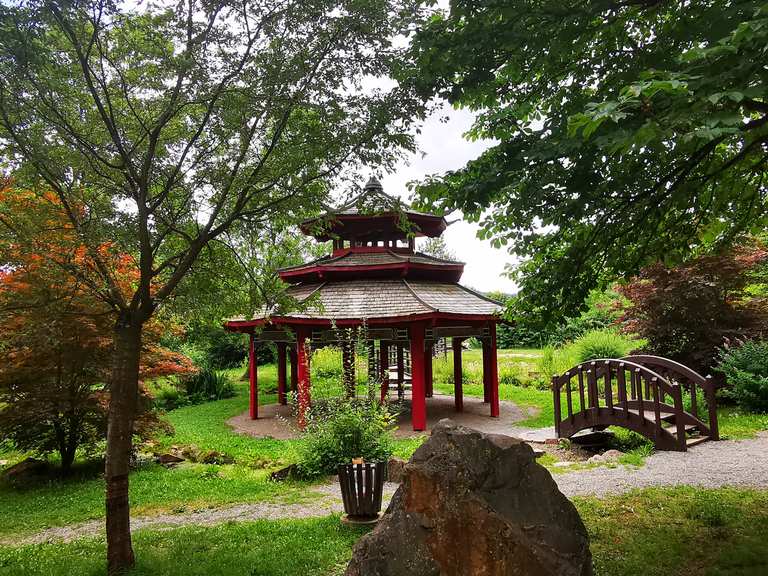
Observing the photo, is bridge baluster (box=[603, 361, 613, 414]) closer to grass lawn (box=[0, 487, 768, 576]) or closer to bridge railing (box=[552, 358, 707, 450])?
bridge railing (box=[552, 358, 707, 450])

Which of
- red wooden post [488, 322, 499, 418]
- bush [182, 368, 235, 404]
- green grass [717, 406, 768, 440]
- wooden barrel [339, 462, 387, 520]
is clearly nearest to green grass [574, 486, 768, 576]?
wooden barrel [339, 462, 387, 520]

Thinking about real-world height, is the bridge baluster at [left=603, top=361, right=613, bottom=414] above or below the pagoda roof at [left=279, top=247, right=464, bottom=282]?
below

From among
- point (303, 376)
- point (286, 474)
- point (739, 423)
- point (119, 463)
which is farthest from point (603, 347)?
A: point (119, 463)

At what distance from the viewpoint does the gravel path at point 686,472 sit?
6805mm

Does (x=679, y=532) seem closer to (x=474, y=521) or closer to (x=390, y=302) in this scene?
(x=474, y=521)

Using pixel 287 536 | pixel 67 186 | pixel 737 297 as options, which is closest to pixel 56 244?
pixel 67 186

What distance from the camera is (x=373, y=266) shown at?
45.7ft

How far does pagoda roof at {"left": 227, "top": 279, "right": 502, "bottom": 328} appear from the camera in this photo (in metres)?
12.3

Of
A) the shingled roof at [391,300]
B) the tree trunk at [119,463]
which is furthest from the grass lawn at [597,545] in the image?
the shingled roof at [391,300]

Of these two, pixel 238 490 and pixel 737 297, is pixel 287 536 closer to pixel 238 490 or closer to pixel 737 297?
pixel 238 490

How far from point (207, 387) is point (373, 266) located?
36.6 feet

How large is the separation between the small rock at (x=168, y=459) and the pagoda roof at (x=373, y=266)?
16.5 feet

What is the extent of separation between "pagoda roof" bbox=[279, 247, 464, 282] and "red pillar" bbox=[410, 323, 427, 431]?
7.07 ft

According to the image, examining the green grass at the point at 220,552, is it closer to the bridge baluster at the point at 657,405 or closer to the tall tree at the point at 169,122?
the tall tree at the point at 169,122
